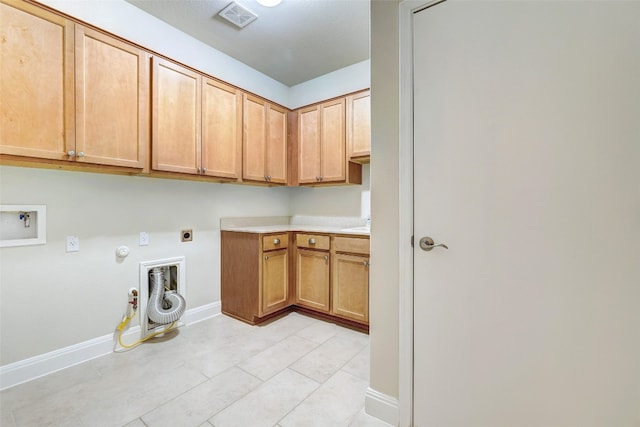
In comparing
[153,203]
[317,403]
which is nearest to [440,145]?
[317,403]

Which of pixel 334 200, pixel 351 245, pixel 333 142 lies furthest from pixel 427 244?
pixel 334 200

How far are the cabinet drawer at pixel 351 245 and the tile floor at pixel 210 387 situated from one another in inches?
30.3

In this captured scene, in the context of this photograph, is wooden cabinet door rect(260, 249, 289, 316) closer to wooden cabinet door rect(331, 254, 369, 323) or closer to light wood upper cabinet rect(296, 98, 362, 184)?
wooden cabinet door rect(331, 254, 369, 323)

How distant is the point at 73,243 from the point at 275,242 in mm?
1537

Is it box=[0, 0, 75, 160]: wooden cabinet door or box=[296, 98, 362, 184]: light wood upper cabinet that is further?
box=[296, 98, 362, 184]: light wood upper cabinet

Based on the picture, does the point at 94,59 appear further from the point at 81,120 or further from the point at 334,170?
the point at 334,170

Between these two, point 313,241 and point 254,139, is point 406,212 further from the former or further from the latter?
point 254,139

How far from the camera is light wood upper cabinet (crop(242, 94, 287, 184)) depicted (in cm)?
279

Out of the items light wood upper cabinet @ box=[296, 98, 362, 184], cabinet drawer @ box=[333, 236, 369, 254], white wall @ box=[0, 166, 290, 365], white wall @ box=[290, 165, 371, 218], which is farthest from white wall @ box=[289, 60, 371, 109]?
white wall @ box=[0, 166, 290, 365]

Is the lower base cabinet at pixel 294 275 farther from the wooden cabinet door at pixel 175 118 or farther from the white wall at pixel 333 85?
the white wall at pixel 333 85

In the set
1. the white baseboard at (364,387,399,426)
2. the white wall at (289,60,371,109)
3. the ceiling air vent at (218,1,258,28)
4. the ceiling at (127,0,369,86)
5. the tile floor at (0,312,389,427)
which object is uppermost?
the ceiling at (127,0,369,86)

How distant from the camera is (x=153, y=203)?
2.41 m

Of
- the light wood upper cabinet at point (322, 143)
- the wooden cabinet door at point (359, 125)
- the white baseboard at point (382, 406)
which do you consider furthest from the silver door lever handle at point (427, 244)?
the light wood upper cabinet at point (322, 143)

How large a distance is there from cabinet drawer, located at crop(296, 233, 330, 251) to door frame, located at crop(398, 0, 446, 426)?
4.42 feet
